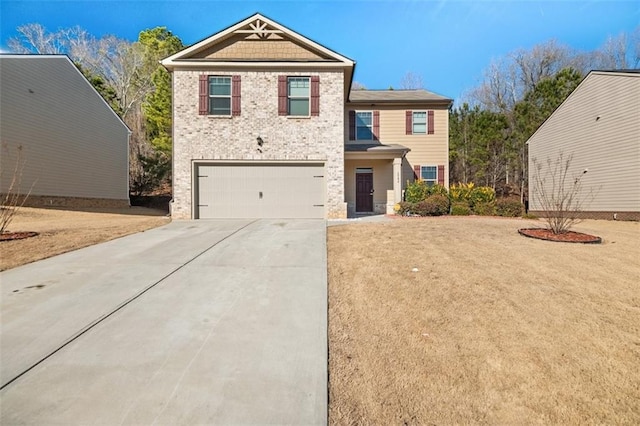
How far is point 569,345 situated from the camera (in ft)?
10.1

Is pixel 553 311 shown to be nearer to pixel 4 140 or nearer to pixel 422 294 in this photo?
pixel 422 294

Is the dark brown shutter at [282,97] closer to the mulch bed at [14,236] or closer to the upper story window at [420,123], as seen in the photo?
the upper story window at [420,123]

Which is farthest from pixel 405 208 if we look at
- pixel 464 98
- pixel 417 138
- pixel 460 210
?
pixel 464 98

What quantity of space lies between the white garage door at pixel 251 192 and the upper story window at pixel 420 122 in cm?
753

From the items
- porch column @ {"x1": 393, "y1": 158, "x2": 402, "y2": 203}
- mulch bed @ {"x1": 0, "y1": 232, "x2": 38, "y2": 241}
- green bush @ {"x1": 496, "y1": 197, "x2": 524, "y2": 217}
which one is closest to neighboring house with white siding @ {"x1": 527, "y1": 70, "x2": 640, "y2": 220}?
green bush @ {"x1": 496, "y1": 197, "x2": 524, "y2": 217}

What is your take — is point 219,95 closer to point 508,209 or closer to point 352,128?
point 352,128

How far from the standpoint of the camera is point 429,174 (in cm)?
1680

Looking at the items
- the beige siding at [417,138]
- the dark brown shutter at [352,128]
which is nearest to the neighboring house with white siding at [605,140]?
the beige siding at [417,138]

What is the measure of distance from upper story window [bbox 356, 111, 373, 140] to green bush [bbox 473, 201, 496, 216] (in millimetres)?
6259

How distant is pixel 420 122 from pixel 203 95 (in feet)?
36.1

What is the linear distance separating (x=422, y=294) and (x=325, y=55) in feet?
35.7

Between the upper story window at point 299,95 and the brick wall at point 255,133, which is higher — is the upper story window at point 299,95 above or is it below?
above

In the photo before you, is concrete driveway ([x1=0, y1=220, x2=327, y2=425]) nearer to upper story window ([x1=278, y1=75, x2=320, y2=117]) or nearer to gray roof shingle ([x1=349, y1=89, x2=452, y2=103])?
upper story window ([x1=278, y1=75, x2=320, y2=117])

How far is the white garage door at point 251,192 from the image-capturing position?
39.1ft
